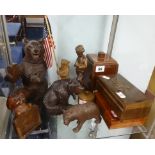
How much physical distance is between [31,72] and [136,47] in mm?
462

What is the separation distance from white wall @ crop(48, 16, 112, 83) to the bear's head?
153 millimetres

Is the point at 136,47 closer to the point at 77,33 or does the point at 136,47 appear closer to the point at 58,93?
the point at 77,33

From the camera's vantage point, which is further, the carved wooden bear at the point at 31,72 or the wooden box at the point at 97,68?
the wooden box at the point at 97,68

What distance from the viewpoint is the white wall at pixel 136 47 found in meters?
0.80

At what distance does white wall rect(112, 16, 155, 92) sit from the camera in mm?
799

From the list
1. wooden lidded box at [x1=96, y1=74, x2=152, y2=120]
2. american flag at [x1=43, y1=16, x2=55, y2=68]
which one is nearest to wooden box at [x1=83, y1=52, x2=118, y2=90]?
wooden lidded box at [x1=96, y1=74, x2=152, y2=120]

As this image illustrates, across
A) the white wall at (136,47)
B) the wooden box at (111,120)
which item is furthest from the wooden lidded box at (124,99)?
the white wall at (136,47)

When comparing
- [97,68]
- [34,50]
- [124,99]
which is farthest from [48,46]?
[124,99]

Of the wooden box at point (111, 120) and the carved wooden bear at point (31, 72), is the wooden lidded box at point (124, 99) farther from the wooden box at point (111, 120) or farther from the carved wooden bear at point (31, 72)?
the carved wooden bear at point (31, 72)

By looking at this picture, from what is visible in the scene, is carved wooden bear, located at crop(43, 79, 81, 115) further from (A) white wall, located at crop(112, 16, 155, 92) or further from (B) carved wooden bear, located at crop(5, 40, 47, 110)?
(A) white wall, located at crop(112, 16, 155, 92)

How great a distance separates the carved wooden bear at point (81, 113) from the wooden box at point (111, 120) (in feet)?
0.08
